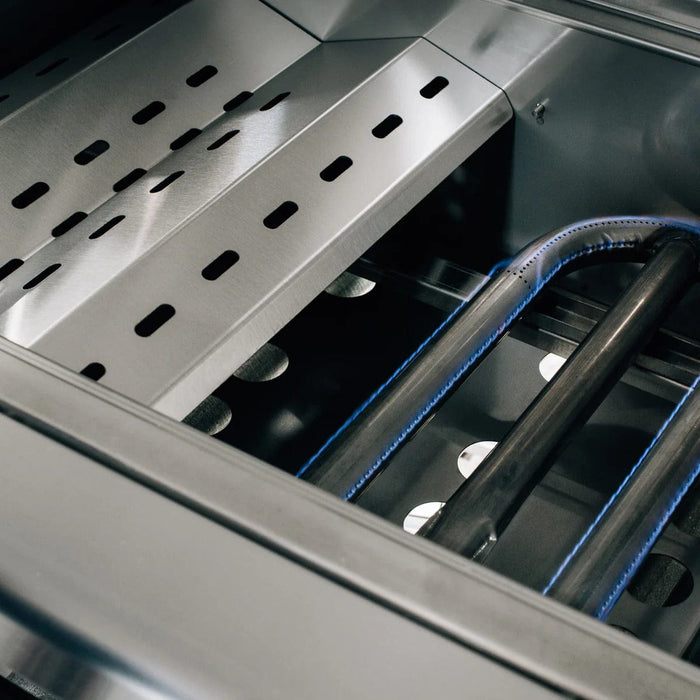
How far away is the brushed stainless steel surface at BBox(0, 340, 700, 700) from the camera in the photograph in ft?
1.32

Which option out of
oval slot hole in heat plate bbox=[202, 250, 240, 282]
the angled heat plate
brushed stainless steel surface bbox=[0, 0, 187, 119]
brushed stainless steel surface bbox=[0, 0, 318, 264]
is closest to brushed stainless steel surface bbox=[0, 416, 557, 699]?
the angled heat plate

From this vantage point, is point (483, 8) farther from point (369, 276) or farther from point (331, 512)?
point (331, 512)

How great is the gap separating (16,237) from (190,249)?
6.6 inches

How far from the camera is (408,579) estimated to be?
430 millimetres

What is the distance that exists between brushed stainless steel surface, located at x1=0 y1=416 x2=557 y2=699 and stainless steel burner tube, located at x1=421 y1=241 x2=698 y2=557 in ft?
0.95

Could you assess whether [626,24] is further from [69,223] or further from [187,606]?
[187,606]

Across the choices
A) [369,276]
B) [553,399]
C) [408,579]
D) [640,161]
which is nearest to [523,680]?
[408,579]

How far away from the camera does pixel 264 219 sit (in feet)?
2.85

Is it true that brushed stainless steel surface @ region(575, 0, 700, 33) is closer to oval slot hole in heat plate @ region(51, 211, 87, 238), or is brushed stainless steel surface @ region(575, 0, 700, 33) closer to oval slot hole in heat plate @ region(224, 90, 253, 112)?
oval slot hole in heat plate @ region(224, 90, 253, 112)

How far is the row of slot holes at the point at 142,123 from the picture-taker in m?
0.92

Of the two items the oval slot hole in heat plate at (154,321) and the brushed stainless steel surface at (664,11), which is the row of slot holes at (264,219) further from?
the brushed stainless steel surface at (664,11)

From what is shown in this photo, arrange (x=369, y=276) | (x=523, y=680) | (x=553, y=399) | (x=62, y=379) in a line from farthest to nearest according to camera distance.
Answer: (x=369, y=276), (x=553, y=399), (x=62, y=379), (x=523, y=680)

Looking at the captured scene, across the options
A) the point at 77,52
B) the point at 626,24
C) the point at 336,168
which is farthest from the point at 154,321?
the point at 626,24

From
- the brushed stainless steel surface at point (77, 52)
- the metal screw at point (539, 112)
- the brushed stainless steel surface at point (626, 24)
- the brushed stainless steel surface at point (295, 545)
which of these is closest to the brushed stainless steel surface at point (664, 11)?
the brushed stainless steel surface at point (626, 24)
